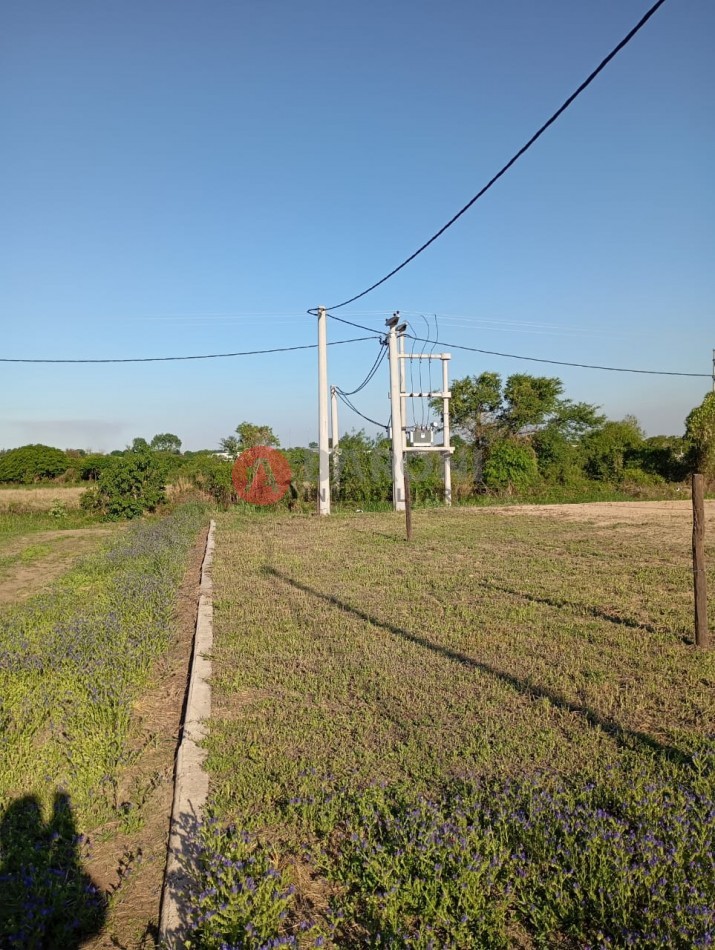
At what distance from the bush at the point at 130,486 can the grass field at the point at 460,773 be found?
1525cm

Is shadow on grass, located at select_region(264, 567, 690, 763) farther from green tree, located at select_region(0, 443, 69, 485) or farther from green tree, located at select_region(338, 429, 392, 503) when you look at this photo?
green tree, located at select_region(0, 443, 69, 485)

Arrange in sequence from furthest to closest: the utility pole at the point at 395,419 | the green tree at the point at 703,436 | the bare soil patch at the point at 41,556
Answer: the green tree at the point at 703,436, the utility pole at the point at 395,419, the bare soil patch at the point at 41,556

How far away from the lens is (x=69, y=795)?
362cm

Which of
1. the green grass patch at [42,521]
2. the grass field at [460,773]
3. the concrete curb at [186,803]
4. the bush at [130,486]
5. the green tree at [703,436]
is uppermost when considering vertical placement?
the green tree at [703,436]

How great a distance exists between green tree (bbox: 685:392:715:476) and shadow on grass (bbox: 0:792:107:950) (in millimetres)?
30667

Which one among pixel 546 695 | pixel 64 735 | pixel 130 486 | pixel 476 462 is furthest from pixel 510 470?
pixel 64 735

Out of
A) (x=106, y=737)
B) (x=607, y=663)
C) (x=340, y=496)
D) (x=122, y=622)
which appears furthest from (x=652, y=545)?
(x=340, y=496)

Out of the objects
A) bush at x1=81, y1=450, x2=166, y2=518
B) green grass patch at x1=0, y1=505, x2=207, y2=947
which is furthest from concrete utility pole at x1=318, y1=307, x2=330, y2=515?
green grass patch at x1=0, y1=505, x2=207, y2=947

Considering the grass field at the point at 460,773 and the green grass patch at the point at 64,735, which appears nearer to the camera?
A: the grass field at the point at 460,773

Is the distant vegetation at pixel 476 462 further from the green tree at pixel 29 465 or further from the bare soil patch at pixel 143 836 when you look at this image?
the bare soil patch at pixel 143 836

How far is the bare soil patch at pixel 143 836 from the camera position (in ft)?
8.77

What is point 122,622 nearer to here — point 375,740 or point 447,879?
point 375,740

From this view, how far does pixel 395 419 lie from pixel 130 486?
343 inches

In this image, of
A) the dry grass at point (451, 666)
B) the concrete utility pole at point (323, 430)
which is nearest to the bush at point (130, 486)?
the concrete utility pole at point (323, 430)
